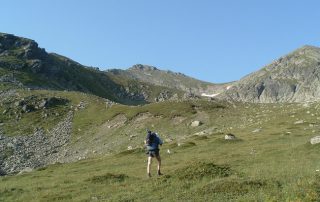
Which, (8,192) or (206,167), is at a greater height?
(206,167)

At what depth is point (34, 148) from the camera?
248ft

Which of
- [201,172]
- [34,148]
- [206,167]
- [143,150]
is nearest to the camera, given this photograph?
[201,172]

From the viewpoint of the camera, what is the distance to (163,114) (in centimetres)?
7850

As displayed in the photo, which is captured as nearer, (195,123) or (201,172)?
(201,172)

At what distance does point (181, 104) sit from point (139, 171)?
147ft

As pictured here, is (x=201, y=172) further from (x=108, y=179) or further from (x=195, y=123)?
(x=195, y=123)

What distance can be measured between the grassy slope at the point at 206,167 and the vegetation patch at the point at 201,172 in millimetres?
57

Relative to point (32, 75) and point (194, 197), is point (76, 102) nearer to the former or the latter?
point (32, 75)

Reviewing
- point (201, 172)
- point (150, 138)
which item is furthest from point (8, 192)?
point (201, 172)

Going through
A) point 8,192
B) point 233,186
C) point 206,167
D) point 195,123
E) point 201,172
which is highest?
point 195,123

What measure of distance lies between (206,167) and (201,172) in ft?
2.70

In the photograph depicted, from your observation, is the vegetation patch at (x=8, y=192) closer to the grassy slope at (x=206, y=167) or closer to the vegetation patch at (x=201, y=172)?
the grassy slope at (x=206, y=167)

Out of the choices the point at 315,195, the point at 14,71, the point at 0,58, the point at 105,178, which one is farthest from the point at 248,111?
the point at 0,58

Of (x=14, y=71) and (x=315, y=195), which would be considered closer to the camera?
(x=315, y=195)
